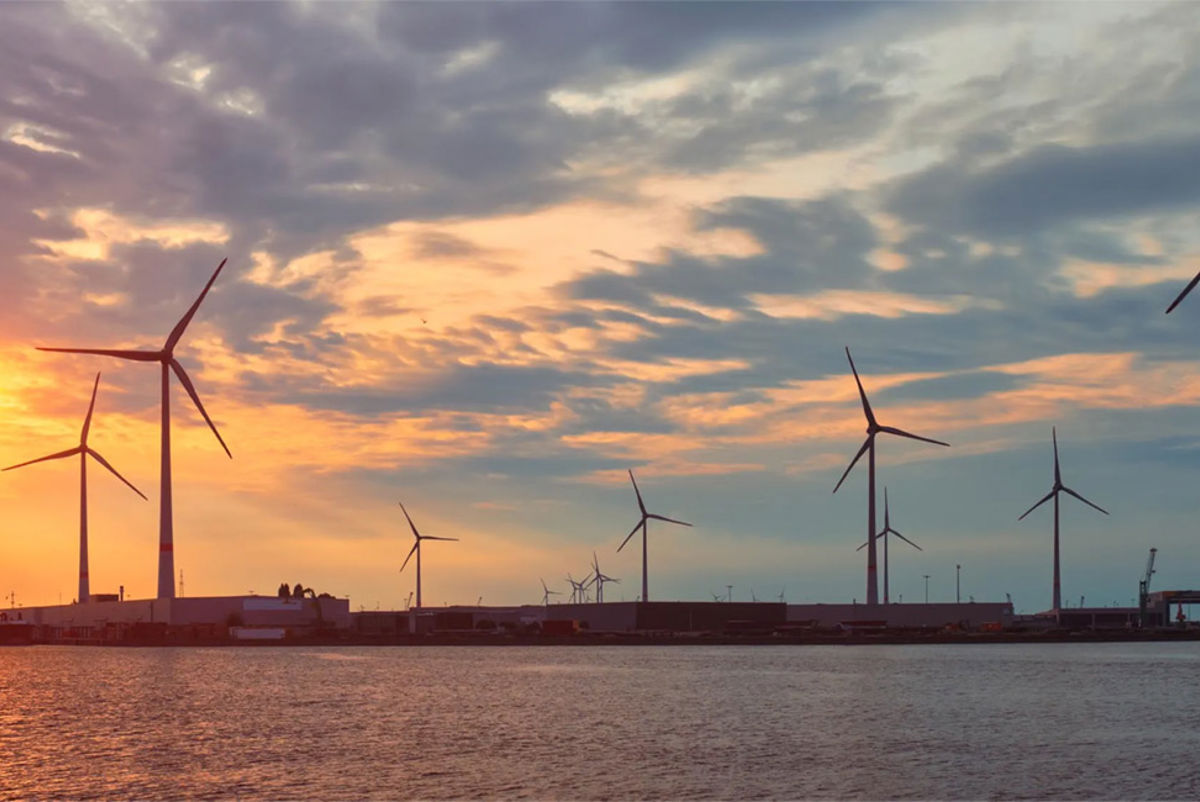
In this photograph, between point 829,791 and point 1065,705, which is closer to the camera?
point 829,791

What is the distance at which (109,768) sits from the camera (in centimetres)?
9100

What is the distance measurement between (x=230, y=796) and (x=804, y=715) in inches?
2415

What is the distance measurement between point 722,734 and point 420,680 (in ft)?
262

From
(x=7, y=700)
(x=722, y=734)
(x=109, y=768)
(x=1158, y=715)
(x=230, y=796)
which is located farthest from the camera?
(x=7, y=700)

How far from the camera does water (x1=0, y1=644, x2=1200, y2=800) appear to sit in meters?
82.3

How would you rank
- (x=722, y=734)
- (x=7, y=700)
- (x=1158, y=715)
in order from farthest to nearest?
(x=7, y=700) < (x=1158, y=715) < (x=722, y=734)

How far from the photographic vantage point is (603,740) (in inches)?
4181

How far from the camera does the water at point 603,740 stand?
3241 inches

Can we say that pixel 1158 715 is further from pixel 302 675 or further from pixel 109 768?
pixel 302 675

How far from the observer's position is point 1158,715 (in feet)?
417

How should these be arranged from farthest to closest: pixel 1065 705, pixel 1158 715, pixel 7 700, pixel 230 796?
1. pixel 7 700
2. pixel 1065 705
3. pixel 1158 715
4. pixel 230 796

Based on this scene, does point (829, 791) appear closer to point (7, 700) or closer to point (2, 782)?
point (2, 782)

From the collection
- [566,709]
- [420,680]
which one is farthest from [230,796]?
[420,680]

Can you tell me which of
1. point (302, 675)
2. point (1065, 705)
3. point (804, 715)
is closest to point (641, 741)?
point (804, 715)
